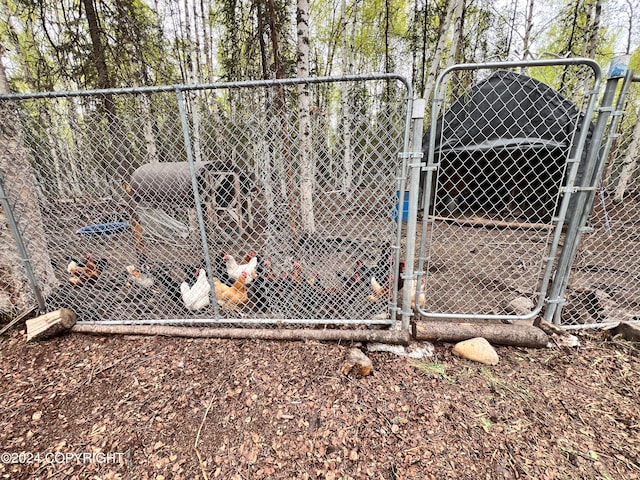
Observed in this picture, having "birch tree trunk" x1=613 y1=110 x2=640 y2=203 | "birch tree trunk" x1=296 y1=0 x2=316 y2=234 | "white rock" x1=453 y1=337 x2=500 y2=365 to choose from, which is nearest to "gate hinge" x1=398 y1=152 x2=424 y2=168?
"white rock" x1=453 y1=337 x2=500 y2=365

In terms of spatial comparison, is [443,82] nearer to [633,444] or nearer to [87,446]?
[633,444]

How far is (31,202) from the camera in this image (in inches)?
85.1

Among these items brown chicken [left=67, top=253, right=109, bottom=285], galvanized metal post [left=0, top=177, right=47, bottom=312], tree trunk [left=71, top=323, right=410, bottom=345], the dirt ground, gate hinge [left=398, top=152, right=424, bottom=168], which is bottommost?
the dirt ground

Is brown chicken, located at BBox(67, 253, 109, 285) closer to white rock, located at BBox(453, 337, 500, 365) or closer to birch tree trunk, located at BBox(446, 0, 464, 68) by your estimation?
white rock, located at BBox(453, 337, 500, 365)

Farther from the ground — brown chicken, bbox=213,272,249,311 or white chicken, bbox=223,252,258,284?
white chicken, bbox=223,252,258,284

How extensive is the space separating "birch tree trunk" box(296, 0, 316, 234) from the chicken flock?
6.07 ft

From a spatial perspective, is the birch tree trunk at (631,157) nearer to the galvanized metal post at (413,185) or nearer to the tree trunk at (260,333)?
the galvanized metal post at (413,185)

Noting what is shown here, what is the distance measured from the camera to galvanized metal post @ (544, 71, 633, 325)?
156cm

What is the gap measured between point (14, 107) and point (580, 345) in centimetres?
446

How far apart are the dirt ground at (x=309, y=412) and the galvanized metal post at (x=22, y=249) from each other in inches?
13.1

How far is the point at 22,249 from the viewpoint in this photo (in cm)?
206

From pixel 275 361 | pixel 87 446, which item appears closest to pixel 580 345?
pixel 275 361

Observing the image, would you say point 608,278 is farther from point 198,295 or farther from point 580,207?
point 198,295

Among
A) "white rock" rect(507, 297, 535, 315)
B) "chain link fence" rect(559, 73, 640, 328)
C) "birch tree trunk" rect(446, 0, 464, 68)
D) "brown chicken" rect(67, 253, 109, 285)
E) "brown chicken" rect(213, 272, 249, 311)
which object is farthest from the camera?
"birch tree trunk" rect(446, 0, 464, 68)
